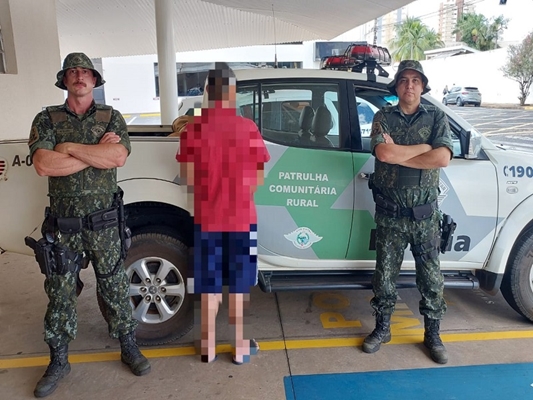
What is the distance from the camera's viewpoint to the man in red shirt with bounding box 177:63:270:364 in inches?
104

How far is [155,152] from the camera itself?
3.14m

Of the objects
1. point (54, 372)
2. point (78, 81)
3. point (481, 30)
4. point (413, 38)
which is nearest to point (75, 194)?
point (78, 81)

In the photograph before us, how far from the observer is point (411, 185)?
304 cm

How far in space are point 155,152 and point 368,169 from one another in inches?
59.2

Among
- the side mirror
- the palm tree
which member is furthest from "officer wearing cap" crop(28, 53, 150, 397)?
the palm tree

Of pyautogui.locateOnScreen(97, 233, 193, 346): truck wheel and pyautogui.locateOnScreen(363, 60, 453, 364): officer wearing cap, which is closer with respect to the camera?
pyautogui.locateOnScreen(363, 60, 453, 364): officer wearing cap

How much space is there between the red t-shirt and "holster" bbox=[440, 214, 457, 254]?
135cm

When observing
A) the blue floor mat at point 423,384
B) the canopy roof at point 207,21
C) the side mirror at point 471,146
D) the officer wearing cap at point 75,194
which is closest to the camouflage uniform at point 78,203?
the officer wearing cap at point 75,194

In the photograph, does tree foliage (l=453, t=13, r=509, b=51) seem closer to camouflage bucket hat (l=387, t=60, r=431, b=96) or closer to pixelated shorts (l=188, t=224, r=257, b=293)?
camouflage bucket hat (l=387, t=60, r=431, b=96)

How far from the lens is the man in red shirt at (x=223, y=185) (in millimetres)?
2646

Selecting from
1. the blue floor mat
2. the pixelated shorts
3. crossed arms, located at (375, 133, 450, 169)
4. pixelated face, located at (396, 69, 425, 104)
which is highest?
pixelated face, located at (396, 69, 425, 104)

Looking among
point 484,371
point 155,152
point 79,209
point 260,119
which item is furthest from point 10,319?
point 484,371

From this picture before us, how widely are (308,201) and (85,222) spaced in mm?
1477

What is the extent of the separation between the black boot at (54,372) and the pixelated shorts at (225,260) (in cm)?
97
